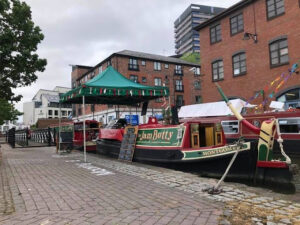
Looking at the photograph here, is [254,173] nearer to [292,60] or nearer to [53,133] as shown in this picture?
[292,60]

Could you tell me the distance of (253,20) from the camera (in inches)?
859

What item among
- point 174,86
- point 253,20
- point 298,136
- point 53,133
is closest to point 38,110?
point 174,86

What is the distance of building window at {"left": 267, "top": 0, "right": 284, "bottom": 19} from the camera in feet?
65.2

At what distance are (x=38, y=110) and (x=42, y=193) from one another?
91732 mm

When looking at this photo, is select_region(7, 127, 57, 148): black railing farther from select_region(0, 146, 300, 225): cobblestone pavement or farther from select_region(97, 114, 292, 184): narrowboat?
select_region(0, 146, 300, 225): cobblestone pavement

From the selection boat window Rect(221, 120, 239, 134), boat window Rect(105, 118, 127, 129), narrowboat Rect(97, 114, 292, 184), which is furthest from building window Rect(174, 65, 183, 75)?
narrowboat Rect(97, 114, 292, 184)

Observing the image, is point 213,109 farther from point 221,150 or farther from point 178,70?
point 178,70

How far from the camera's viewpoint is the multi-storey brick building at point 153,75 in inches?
1710

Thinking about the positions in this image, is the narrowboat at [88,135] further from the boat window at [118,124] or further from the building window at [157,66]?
the building window at [157,66]

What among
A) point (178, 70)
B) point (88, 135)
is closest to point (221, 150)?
point (88, 135)

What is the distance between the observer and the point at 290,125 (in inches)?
480

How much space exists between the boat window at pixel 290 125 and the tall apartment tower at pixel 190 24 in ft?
346

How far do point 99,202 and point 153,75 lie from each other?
42995 mm

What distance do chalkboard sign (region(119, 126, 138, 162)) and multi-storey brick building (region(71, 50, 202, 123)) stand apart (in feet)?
90.6
